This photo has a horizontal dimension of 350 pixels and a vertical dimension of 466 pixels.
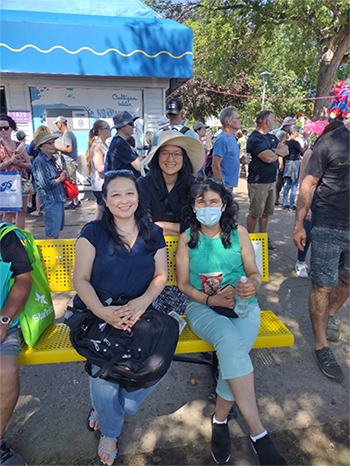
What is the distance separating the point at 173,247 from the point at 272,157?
272cm

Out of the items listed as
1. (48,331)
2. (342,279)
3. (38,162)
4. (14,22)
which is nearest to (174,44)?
(14,22)

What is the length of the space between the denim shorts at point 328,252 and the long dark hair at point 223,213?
29.8 inches

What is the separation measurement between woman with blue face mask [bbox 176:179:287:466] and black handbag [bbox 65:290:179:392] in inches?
12.8

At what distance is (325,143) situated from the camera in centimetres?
271

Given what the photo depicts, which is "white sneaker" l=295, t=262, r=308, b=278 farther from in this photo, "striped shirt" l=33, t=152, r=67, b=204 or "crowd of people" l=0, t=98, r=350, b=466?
"striped shirt" l=33, t=152, r=67, b=204

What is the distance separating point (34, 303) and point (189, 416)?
49.9 inches

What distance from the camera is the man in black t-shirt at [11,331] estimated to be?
194 centimetres

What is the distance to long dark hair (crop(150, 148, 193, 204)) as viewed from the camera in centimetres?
283

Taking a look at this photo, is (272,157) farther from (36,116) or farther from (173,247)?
(36,116)

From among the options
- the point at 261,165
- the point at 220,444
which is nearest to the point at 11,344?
the point at 220,444

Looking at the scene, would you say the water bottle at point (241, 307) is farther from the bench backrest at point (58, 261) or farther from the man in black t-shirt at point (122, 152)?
the man in black t-shirt at point (122, 152)

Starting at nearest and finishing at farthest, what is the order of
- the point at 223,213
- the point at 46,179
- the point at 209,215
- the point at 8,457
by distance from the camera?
the point at 8,457 < the point at 209,215 < the point at 223,213 < the point at 46,179

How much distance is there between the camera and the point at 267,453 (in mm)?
1921

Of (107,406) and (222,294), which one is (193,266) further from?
(107,406)
